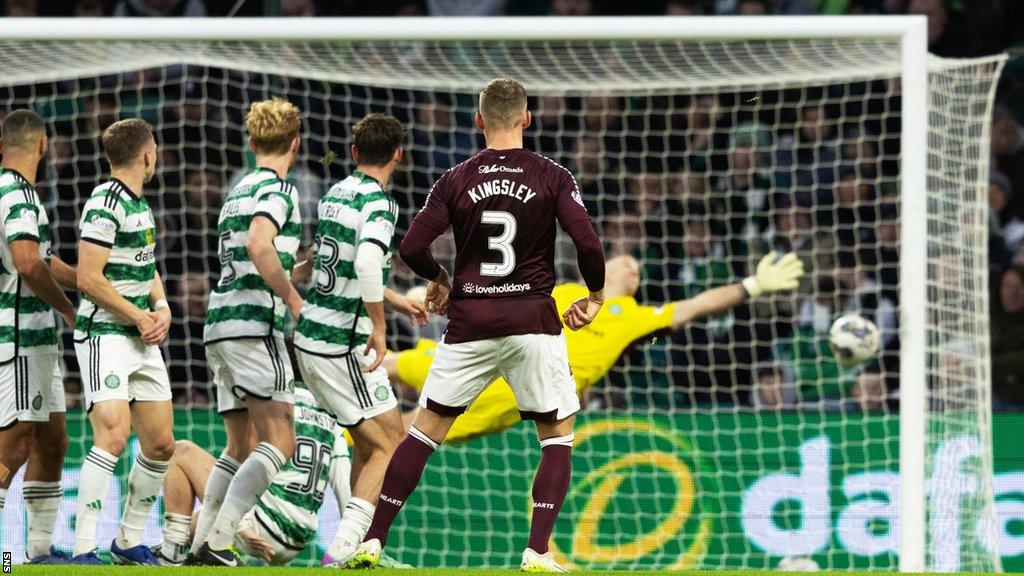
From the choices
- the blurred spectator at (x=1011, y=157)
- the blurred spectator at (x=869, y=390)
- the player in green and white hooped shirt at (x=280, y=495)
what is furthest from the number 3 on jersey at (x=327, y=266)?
the blurred spectator at (x=1011, y=157)

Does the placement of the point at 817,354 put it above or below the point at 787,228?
below

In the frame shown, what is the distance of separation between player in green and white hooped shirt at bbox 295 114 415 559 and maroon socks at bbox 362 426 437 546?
831mm

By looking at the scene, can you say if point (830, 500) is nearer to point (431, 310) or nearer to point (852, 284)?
point (852, 284)

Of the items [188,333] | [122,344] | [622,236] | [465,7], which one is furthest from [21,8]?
[122,344]

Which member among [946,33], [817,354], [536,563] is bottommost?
[536,563]

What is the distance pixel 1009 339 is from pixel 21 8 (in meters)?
7.88

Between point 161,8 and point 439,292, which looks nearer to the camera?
point 439,292

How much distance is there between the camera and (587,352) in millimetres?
8094

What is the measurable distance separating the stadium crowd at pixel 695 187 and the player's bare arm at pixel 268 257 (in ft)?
9.67

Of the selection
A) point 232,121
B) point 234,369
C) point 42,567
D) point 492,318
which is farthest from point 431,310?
point 232,121

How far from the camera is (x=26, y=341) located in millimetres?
6367

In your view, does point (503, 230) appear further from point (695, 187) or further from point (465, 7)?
point (465, 7)

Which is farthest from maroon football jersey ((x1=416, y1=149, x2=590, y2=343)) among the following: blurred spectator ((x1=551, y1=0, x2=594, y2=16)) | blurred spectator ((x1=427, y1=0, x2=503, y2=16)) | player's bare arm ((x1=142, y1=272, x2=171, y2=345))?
blurred spectator ((x1=427, y1=0, x2=503, y2=16))

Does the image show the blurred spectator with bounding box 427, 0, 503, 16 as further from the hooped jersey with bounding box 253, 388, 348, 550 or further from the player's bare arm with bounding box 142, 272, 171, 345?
the player's bare arm with bounding box 142, 272, 171, 345
